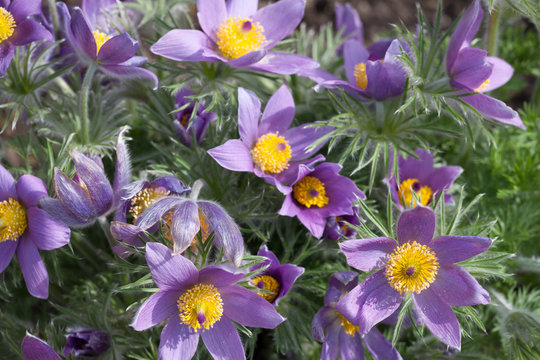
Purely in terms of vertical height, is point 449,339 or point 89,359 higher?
point 449,339

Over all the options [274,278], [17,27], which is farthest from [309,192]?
[17,27]

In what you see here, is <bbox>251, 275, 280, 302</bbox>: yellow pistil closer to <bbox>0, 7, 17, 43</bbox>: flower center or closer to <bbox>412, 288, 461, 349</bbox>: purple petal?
<bbox>412, 288, 461, 349</bbox>: purple petal

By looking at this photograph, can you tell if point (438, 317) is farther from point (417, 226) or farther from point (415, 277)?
point (417, 226)

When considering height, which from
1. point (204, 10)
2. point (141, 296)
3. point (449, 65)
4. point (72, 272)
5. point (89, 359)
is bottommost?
point (72, 272)

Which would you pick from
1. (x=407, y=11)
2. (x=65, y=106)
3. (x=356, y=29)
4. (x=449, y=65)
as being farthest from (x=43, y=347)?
(x=407, y=11)

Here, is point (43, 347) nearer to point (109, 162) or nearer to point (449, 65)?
point (109, 162)

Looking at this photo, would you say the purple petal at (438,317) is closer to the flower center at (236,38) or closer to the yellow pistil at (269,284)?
the yellow pistil at (269,284)

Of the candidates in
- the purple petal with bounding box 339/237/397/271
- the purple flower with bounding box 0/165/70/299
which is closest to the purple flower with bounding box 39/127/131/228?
the purple flower with bounding box 0/165/70/299
